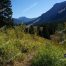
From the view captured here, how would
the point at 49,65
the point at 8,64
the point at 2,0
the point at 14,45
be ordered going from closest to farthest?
the point at 49,65
the point at 8,64
the point at 14,45
the point at 2,0

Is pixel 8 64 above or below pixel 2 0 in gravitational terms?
below

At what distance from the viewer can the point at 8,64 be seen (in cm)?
705

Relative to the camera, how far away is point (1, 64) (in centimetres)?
685

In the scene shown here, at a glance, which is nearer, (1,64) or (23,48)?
(1,64)

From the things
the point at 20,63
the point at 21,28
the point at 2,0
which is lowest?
the point at 20,63

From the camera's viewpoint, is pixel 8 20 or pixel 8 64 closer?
pixel 8 64

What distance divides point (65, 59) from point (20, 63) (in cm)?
138

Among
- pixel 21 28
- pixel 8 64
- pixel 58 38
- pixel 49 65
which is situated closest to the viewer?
pixel 49 65

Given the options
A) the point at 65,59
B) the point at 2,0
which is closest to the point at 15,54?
the point at 65,59

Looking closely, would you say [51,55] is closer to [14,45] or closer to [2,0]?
[14,45]

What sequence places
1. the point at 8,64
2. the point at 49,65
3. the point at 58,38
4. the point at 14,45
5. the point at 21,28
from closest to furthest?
the point at 49,65 < the point at 8,64 < the point at 14,45 < the point at 21,28 < the point at 58,38

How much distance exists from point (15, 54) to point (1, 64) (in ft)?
2.39

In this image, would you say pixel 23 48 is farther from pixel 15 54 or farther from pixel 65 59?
pixel 65 59

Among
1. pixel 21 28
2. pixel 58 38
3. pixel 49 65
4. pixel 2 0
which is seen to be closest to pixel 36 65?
pixel 49 65
